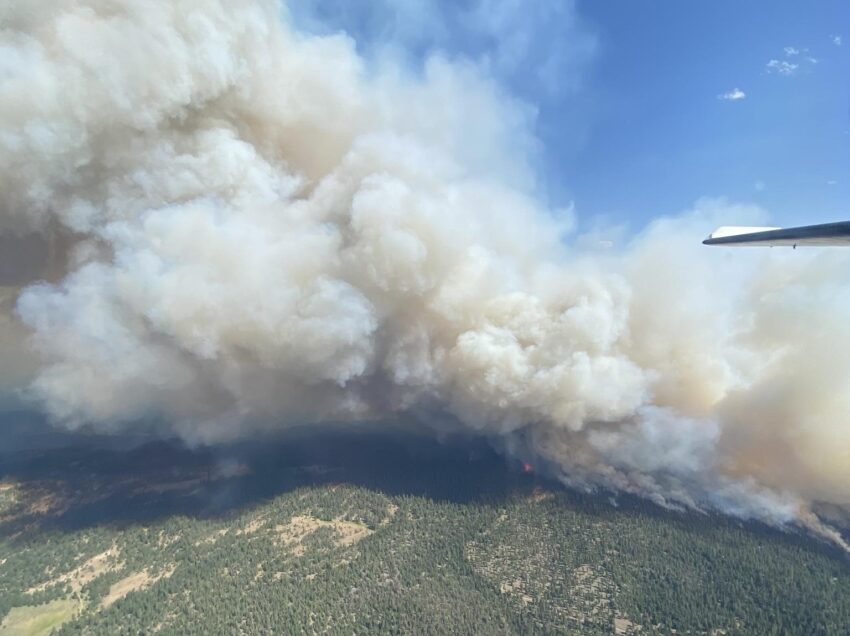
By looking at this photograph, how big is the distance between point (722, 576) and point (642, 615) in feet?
39.8

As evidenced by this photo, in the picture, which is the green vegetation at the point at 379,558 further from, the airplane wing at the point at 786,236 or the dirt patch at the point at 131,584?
the airplane wing at the point at 786,236

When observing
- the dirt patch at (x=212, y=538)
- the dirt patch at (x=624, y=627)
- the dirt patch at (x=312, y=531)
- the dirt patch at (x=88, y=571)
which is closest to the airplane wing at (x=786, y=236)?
the dirt patch at (x=624, y=627)

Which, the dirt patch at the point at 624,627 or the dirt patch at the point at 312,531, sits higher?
the dirt patch at the point at 624,627

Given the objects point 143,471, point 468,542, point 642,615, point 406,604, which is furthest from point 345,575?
point 143,471

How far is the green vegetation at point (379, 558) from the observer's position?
45812mm

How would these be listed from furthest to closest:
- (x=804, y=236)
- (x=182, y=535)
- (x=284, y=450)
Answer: (x=284, y=450) → (x=182, y=535) → (x=804, y=236)

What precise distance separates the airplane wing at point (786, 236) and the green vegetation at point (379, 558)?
39.1 metres

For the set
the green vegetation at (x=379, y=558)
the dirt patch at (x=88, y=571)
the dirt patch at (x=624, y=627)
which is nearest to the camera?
the dirt patch at (x=624, y=627)

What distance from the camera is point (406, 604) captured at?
47.2 meters

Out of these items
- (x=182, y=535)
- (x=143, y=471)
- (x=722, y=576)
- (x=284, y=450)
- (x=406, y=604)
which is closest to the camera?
(x=406, y=604)

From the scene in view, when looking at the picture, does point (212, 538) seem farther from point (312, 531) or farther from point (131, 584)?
point (312, 531)

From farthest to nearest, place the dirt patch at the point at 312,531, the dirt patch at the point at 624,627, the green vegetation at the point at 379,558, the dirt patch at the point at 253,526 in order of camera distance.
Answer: the dirt patch at the point at 253,526 < the dirt patch at the point at 312,531 < the green vegetation at the point at 379,558 < the dirt patch at the point at 624,627

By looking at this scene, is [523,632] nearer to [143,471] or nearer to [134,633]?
[134,633]

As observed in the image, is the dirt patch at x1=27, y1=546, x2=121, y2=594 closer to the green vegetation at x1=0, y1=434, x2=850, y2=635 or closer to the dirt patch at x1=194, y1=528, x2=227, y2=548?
the green vegetation at x1=0, y1=434, x2=850, y2=635
